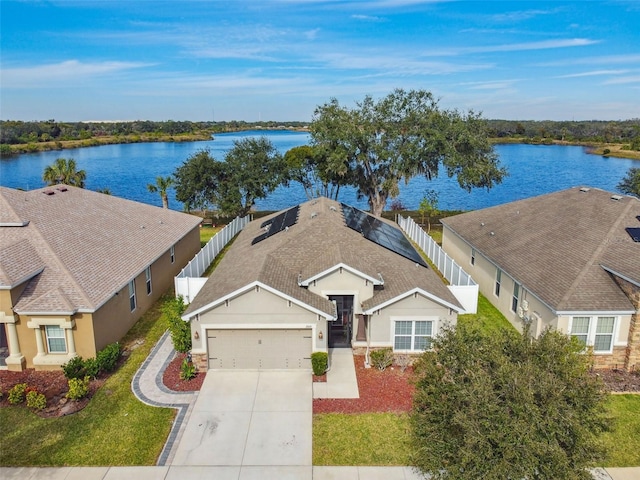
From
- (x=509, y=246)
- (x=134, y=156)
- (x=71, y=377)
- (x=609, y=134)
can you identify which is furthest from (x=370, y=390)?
(x=609, y=134)

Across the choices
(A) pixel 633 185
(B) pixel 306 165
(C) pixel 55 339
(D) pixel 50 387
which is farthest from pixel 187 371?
(A) pixel 633 185

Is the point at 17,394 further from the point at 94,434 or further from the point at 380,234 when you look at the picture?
the point at 380,234

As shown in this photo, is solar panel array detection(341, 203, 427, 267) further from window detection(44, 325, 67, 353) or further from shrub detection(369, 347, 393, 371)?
window detection(44, 325, 67, 353)

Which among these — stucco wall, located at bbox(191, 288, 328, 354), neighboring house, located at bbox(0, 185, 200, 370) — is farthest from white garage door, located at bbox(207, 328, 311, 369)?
neighboring house, located at bbox(0, 185, 200, 370)

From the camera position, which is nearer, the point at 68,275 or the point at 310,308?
the point at 310,308

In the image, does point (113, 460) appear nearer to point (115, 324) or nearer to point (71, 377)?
point (71, 377)

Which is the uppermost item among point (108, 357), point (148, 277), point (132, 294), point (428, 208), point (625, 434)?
point (428, 208)
